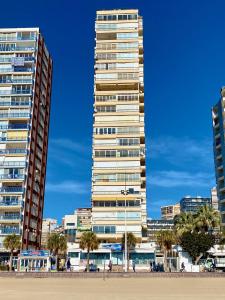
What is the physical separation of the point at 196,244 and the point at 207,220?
8936 mm

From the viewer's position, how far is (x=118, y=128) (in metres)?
90.8

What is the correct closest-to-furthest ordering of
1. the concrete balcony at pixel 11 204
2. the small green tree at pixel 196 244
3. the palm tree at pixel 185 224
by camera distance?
the small green tree at pixel 196 244 < the palm tree at pixel 185 224 < the concrete balcony at pixel 11 204

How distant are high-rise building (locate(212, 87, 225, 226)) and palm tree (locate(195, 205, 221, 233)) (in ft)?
107

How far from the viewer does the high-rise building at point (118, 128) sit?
83312mm

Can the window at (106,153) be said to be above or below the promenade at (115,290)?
above

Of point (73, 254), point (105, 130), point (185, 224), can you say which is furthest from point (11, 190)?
point (185, 224)

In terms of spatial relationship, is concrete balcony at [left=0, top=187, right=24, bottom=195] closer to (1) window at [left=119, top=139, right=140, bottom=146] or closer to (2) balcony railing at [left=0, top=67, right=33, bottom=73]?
(1) window at [left=119, top=139, right=140, bottom=146]

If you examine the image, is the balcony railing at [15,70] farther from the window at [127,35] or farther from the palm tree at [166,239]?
the palm tree at [166,239]

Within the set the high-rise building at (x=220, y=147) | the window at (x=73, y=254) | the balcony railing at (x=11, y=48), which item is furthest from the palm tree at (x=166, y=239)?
the balcony railing at (x=11, y=48)

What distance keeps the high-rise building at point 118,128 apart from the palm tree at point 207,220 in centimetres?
1297

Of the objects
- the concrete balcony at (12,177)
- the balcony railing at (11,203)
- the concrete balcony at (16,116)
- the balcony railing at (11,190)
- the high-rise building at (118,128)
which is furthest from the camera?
the concrete balcony at (16,116)

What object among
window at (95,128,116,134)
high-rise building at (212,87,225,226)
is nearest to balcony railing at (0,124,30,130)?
window at (95,128,116,134)

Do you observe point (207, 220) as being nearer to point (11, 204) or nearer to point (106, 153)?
point (106, 153)

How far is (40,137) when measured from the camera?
102250mm
